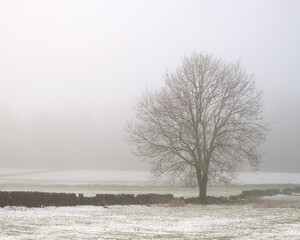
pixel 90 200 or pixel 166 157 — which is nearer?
pixel 90 200

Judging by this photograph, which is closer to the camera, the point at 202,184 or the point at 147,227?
the point at 147,227

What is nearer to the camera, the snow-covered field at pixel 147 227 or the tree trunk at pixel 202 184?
the snow-covered field at pixel 147 227

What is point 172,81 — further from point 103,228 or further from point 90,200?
point 103,228

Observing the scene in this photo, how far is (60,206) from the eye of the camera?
3569cm

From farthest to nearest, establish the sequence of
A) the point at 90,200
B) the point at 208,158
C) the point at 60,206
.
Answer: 1. the point at 208,158
2. the point at 90,200
3. the point at 60,206

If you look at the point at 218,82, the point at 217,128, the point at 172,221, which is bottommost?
the point at 172,221

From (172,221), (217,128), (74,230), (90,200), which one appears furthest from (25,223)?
(217,128)

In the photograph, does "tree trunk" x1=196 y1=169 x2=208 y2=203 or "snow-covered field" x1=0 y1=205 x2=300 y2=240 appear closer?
"snow-covered field" x1=0 y1=205 x2=300 y2=240

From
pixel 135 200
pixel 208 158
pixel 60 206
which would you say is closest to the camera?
pixel 60 206

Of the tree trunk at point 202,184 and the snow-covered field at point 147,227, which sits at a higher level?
the tree trunk at point 202,184

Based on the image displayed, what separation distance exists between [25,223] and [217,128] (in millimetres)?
25989

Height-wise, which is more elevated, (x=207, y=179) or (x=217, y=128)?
(x=217, y=128)

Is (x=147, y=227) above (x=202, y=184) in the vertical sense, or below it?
below

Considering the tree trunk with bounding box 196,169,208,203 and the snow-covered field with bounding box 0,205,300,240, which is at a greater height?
the tree trunk with bounding box 196,169,208,203
